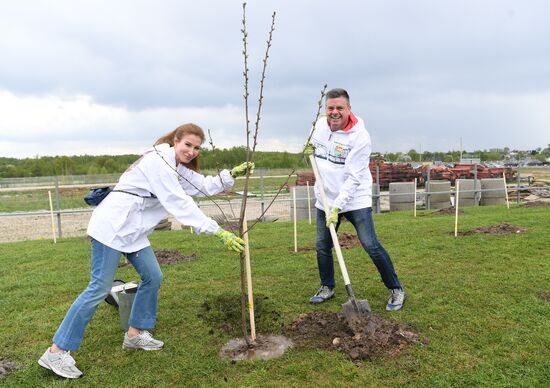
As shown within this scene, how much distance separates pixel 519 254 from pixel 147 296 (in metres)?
5.59

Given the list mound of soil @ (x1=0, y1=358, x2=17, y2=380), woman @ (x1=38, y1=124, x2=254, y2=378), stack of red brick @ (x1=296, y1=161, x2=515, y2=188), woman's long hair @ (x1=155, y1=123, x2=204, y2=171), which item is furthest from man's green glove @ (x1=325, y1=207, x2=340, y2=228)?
stack of red brick @ (x1=296, y1=161, x2=515, y2=188)

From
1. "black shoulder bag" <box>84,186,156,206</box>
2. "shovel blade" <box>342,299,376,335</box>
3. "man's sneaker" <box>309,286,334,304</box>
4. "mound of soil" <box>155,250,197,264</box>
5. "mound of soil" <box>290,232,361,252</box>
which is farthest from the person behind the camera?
"mound of soil" <box>290,232,361,252</box>

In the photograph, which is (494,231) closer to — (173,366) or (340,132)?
(340,132)

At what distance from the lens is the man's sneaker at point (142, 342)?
3.55 meters

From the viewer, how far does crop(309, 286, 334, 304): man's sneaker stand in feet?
14.9

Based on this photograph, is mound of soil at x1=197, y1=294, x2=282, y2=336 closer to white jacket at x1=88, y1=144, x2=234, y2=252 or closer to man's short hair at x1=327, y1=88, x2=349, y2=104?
white jacket at x1=88, y1=144, x2=234, y2=252

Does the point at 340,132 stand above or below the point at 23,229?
above

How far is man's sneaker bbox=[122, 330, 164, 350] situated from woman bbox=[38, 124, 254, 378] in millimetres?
426

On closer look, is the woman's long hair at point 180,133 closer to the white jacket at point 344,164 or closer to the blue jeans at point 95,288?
the blue jeans at point 95,288

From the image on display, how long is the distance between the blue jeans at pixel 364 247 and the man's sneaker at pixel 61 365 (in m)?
2.49

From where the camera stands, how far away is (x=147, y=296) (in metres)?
3.49

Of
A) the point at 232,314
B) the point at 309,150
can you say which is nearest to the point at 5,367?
the point at 232,314

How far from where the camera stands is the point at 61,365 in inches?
123

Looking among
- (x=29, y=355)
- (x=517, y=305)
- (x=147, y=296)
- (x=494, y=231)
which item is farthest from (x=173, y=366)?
(x=494, y=231)
